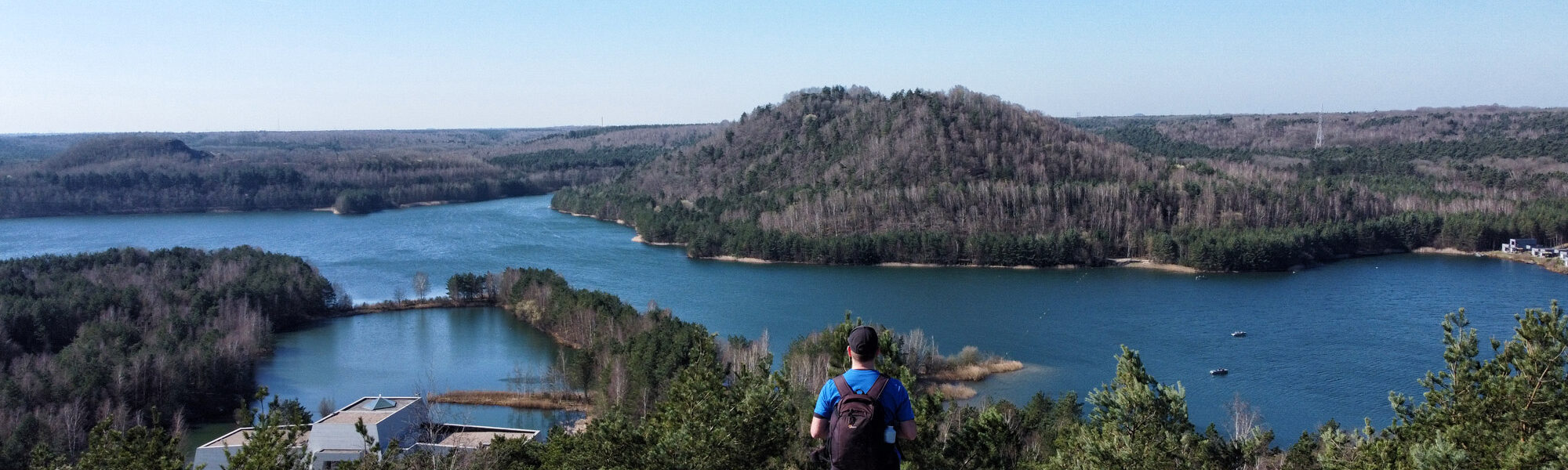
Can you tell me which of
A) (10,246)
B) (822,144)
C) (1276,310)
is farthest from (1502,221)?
(10,246)

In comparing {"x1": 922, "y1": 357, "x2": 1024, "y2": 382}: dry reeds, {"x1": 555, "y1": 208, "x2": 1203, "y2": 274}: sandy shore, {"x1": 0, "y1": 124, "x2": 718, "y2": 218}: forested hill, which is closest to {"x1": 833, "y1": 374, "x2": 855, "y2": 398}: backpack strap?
{"x1": 922, "y1": 357, "x2": 1024, "y2": 382}: dry reeds

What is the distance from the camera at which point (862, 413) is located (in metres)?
2.76

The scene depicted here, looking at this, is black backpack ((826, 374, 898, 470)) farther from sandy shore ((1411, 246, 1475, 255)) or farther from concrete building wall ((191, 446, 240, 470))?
sandy shore ((1411, 246, 1475, 255))

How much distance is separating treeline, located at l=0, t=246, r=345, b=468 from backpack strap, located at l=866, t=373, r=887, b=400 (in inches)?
413

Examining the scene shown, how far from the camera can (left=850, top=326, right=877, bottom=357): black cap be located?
8.93ft

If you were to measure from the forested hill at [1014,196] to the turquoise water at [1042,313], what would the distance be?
1277mm

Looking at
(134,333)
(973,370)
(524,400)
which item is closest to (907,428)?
(524,400)

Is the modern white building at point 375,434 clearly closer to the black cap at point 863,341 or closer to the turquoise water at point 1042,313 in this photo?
the turquoise water at point 1042,313

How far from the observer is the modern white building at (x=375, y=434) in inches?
472

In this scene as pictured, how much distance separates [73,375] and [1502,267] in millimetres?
34975

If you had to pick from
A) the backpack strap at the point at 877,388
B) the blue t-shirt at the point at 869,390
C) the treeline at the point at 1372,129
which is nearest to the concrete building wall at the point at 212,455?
the blue t-shirt at the point at 869,390

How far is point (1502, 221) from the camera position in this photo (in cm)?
3416

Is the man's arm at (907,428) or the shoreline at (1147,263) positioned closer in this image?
the man's arm at (907,428)

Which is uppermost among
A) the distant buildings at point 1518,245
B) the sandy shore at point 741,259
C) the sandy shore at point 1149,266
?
the distant buildings at point 1518,245
